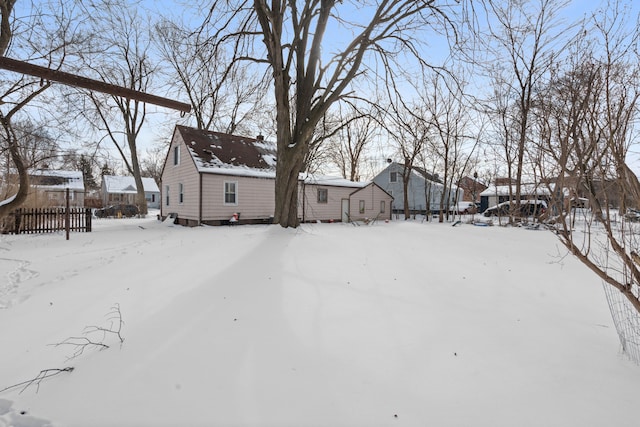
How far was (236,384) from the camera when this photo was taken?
2295 mm

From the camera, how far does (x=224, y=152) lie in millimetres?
18344

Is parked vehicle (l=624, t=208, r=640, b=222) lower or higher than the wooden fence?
higher

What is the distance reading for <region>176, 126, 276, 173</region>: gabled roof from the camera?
16812 mm

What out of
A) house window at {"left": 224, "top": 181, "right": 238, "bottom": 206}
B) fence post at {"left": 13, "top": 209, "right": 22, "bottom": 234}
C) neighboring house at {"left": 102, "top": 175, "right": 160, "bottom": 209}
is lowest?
fence post at {"left": 13, "top": 209, "right": 22, "bottom": 234}

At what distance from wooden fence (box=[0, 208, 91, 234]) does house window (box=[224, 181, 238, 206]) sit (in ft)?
20.5

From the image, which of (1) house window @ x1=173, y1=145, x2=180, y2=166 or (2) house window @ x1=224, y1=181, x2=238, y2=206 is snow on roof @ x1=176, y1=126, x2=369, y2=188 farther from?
(1) house window @ x1=173, y1=145, x2=180, y2=166

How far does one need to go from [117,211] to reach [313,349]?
29248mm

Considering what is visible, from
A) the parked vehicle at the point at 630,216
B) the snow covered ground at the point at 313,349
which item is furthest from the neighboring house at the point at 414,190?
the parked vehicle at the point at 630,216

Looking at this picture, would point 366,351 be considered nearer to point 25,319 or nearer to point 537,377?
point 537,377

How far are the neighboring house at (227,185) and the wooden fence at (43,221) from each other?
4847 millimetres

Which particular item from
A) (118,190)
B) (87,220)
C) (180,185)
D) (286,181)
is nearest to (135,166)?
(180,185)

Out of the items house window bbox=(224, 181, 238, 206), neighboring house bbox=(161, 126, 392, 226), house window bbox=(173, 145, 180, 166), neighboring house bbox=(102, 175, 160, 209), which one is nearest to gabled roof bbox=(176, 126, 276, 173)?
neighboring house bbox=(161, 126, 392, 226)

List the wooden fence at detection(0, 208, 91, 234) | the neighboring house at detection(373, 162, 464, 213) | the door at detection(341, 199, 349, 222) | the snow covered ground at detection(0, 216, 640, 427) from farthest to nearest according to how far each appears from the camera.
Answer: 1. the neighboring house at detection(373, 162, 464, 213)
2. the door at detection(341, 199, 349, 222)
3. the wooden fence at detection(0, 208, 91, 234)
4. the snow covered ground at detection(0, 216, 640, 427)

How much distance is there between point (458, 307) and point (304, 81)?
30.1 feet
